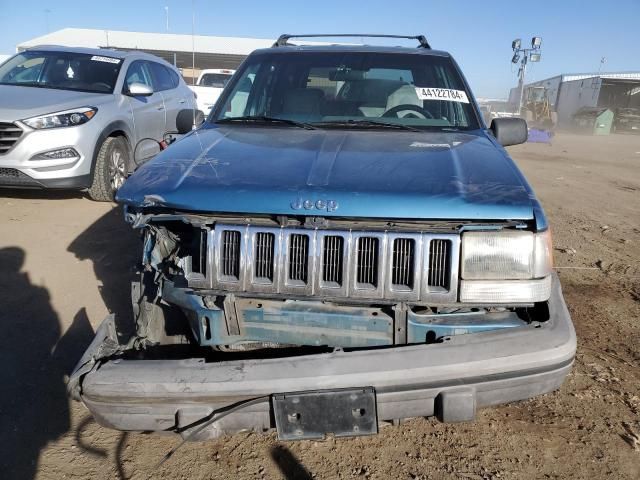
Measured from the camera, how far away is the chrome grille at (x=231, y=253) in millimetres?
2168

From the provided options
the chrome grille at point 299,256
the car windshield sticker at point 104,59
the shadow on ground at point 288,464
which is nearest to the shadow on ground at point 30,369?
the shadow on ground at point 288,464

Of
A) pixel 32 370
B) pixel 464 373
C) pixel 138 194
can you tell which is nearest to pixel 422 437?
pixel 464 373

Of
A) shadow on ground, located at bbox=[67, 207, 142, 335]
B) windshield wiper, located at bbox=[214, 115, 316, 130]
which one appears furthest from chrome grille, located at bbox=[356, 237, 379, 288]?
shadow on ground, located at bbox=[67, 207, 142, 335]

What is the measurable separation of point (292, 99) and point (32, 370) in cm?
243

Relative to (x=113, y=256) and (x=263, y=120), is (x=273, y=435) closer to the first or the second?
(x=263, y=120)

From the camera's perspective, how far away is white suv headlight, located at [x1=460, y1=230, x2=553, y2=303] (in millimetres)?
2084

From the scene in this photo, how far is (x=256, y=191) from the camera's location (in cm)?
218

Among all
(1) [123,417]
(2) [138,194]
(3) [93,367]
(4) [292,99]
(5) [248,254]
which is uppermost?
(4) [292,99]

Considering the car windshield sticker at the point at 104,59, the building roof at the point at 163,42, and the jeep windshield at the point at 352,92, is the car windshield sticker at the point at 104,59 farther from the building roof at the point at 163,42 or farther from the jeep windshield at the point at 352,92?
the building roof at the point at 163,42

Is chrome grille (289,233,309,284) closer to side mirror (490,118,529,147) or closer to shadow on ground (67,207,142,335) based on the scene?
shadow on ground (67,207,142,335)

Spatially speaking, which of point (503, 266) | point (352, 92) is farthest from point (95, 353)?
point (352, 92)

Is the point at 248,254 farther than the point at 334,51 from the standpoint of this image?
No

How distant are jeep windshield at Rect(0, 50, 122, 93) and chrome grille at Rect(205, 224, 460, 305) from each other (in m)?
5.80

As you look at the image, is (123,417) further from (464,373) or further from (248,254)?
(464,373)
